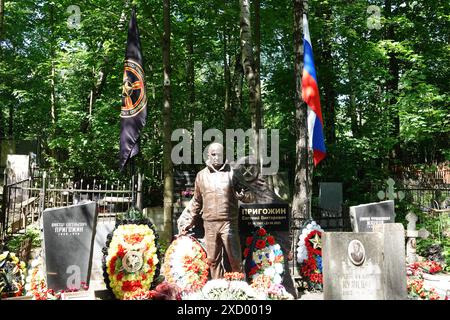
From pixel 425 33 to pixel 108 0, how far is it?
1397 cm

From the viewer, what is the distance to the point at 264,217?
767 cm

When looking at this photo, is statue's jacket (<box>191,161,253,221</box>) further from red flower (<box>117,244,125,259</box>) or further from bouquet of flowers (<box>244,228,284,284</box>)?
red flower (<box>117,244,125,259</box>)

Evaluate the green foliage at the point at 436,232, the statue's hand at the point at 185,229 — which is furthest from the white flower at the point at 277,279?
the green foliage at the point at 436,232

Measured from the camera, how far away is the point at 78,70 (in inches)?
566

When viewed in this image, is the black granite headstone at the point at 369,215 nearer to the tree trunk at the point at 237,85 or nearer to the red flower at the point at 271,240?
the red flower at the point at 271,240

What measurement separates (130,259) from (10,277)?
1935 mm

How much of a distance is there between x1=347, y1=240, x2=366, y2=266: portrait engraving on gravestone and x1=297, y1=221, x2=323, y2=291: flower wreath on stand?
1.68 metres

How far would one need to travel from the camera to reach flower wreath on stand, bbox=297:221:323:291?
762 centimetres

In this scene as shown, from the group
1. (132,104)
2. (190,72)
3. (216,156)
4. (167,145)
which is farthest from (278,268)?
(190,72)

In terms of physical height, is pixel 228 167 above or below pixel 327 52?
below

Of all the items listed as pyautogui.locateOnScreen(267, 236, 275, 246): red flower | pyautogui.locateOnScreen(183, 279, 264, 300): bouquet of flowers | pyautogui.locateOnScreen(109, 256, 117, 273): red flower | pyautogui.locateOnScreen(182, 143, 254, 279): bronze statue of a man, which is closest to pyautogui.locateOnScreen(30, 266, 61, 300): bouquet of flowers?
pyautogui.locateOnScreen(109, 256, 117, 273): red flower

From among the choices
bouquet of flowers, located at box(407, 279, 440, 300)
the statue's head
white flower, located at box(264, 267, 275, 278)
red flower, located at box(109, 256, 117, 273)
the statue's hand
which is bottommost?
bouquet of flowers, located at box(407, 279, 440, 300)

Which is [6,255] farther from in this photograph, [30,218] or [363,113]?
[363,113]
